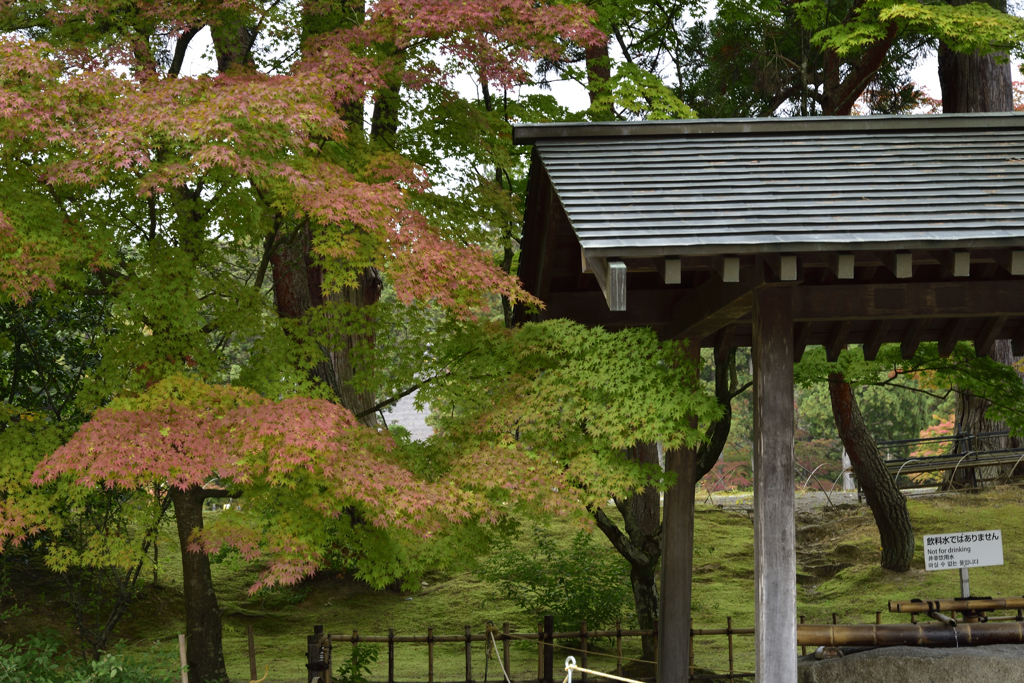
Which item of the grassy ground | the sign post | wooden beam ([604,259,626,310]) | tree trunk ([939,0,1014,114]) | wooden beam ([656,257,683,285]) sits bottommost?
the grassy ground

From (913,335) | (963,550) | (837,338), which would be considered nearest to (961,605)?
(963,550)

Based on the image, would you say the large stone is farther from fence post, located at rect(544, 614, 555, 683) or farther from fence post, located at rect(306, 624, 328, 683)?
fence post, located at rect(306, 624, 328, 683)

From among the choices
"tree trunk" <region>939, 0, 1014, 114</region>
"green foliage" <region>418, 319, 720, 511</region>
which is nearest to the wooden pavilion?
"green foliage" <region>418, 319, 720, 511</region>

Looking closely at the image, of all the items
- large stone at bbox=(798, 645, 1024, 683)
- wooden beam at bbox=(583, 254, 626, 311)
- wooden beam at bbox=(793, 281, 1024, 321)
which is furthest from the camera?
large stone at bbox=(798, 645, 1024, 683)

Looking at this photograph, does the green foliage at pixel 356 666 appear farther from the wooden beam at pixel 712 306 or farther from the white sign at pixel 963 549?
the white sign at pixel 963 549

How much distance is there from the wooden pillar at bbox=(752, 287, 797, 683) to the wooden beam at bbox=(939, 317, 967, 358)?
8.72ft

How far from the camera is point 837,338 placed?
732 centimetres

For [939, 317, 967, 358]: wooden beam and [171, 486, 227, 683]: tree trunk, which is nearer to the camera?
[939, 317, 967, 358]: wooden beam

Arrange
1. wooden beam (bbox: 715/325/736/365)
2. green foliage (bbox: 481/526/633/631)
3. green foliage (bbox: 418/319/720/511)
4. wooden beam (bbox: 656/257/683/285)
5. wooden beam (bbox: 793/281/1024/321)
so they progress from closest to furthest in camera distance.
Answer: wooden beam (bbox: 656/257/683/285)
wooden beam (bbox: 793/281/1024/321)
green foliage (bbox: 418/319/720/511)
wooden beam (bbox: 715/325/736/365)
green foliage (bbox: 481/526/633/631)

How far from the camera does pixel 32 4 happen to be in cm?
703

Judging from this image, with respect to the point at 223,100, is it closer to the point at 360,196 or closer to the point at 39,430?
the point at 360,196

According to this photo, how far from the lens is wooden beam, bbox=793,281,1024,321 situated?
225 inches

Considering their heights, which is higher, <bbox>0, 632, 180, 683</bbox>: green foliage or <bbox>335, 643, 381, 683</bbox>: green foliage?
<bbox>0, 632, 180, 683</bbox>: green foliage

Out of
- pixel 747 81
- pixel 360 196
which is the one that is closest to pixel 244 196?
pixel 360 196
